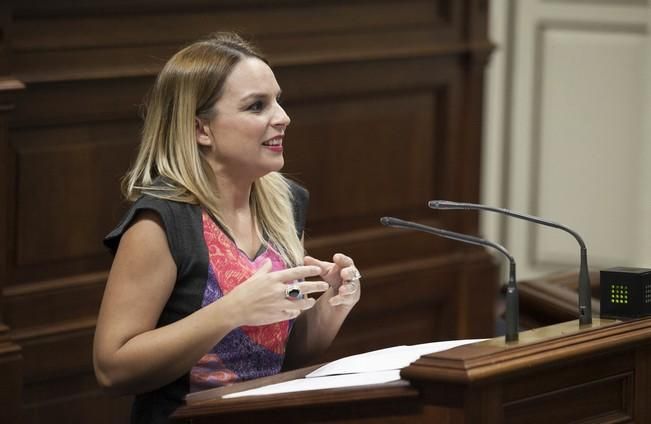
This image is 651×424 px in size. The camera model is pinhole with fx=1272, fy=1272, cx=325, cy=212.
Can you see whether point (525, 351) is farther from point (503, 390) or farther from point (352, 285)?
point (352, 285)

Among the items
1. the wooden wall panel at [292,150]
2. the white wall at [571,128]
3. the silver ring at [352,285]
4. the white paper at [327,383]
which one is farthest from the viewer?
the white wall at [571,128]

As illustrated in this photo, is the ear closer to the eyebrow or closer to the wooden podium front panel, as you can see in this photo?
the eyebrow

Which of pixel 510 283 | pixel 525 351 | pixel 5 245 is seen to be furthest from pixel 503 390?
pixel 5 245

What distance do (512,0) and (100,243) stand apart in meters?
2.90

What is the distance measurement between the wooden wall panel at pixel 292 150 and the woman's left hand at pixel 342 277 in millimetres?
1185

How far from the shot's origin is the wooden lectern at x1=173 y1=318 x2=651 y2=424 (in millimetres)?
1826

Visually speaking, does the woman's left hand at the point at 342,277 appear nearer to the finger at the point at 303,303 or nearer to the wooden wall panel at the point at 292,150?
the finger at the point at 303,303

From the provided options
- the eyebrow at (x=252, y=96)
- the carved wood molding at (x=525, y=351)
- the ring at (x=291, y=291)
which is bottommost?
the carved wood molding at (x=525, y=351)

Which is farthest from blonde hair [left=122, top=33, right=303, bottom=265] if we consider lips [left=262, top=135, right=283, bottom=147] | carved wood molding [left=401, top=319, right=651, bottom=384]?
carved wood molding [left=401, top=319, right=651, bottom=384]

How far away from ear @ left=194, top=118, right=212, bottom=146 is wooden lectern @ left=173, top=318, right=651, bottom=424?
0.53 metres

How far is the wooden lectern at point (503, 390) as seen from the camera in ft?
5.99

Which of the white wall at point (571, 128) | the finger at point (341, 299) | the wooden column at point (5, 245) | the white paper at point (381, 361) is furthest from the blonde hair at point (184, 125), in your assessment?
the white wall at point (571, 128)

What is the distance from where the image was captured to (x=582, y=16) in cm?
566

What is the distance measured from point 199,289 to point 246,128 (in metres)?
0.32
